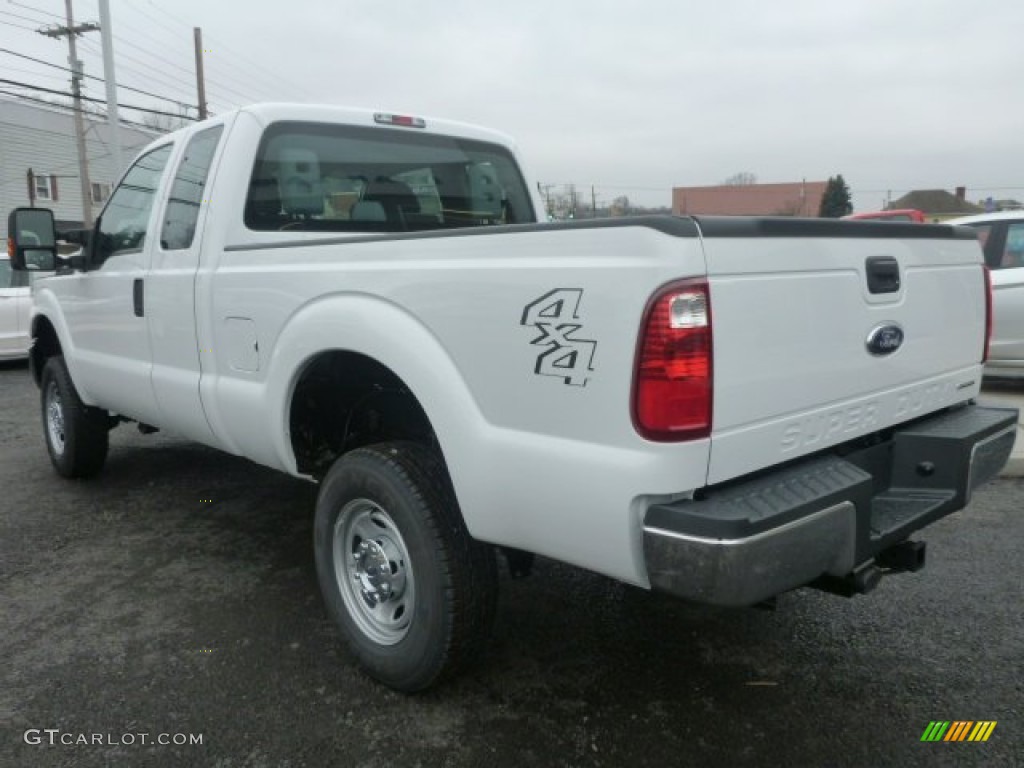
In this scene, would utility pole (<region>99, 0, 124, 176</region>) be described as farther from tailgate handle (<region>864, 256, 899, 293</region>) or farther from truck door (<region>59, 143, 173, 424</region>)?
tailgate handle (<region>864, 256, 899, 293</region>)

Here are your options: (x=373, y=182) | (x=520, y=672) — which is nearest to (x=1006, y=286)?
(x=373, y=182)

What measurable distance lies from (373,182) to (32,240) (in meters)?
2.26

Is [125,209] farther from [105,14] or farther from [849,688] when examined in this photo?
[105,14]

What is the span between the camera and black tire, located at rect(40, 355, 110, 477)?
5086 millimetres

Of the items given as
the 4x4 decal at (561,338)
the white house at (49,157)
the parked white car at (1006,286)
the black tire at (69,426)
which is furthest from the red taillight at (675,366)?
the white house at (49,157)

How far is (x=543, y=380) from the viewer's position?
2.13 m

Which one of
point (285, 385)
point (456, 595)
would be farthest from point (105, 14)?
point (456, 595)

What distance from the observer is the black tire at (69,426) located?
5.09 m

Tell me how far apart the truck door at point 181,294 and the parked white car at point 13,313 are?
8061mm

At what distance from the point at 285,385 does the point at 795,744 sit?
2.07 metres

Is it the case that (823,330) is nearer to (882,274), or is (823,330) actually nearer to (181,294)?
(882,274)

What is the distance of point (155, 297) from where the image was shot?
3861 mm

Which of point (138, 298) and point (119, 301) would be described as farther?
point (119, 301)

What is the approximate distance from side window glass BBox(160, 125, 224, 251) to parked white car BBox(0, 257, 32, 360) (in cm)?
806
